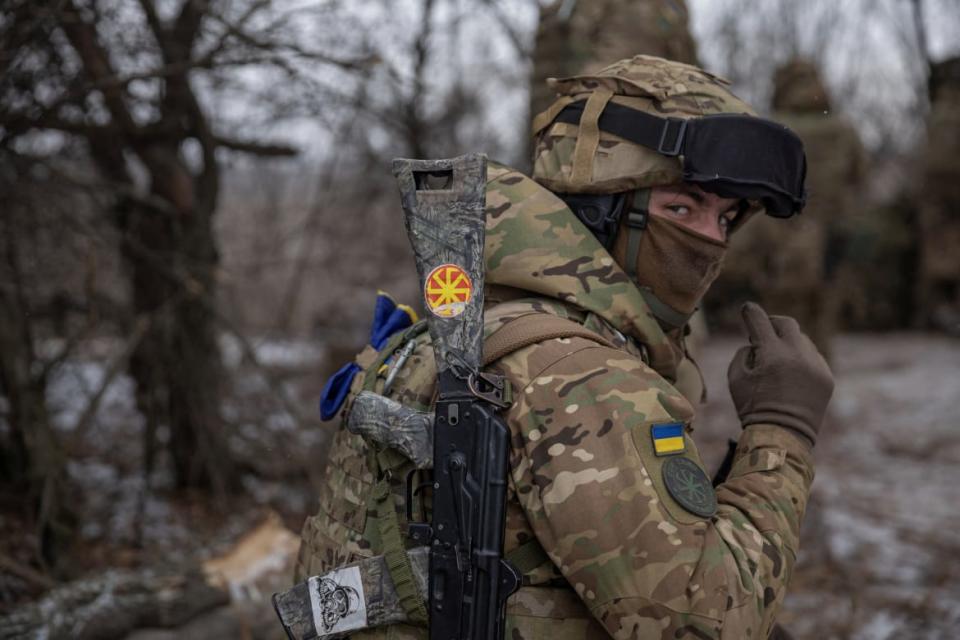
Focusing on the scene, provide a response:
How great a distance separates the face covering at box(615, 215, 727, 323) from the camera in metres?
1.97

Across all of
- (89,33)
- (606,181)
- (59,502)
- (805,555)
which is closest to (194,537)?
(59,502)

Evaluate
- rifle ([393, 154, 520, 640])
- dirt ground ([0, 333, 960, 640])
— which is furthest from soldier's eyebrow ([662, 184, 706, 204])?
dirt ground ([0, 333, 960, 640])

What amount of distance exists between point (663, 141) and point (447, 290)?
611 mm

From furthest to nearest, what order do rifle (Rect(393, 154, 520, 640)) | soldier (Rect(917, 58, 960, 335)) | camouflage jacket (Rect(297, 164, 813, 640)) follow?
1. soldier (Rect(917, 58, 960, 335))
2. rifle (Rect(393, 154, 520, 640))
3. camouflage jacket (Rect(297, 164, 813, 640))

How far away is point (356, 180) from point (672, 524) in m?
7.34

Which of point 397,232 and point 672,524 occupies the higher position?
point 672,524

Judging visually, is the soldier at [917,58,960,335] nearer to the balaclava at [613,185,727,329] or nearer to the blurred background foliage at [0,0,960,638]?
the blurred background foliage at [0,0,960,638]

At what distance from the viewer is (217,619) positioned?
3625mm

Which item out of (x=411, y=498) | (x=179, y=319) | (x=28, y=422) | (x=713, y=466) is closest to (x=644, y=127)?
(x=411, y=498)

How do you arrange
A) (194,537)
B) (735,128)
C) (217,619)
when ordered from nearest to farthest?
(735,128) → (217,619) → (194,537)

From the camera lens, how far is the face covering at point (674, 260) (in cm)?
197

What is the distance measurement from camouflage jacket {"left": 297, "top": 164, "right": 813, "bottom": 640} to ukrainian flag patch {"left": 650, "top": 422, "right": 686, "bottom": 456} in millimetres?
13

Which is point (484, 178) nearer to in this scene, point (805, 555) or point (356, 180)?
point (805, 555)

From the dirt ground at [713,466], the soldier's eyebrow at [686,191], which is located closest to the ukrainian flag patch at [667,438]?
the soldier's eyebrow at [686,191]
